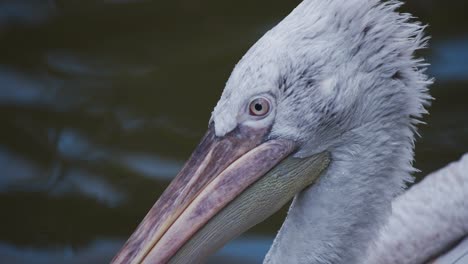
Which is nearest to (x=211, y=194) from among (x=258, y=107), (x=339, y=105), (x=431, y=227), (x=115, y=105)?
(x=258, y=107)

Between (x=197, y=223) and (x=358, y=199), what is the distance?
1.53ft

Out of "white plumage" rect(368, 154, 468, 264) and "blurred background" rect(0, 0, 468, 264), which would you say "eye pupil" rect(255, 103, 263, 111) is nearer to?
"white plumage" rect(368, 154, 468, 264)

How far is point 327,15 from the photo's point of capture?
2416 millimetres

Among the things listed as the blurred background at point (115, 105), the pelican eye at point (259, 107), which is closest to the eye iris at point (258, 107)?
the pelican eye at point (259, 107)

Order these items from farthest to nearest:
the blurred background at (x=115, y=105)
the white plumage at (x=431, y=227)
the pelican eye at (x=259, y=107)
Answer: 1. the blurred background at (x=115, y=105)
2. the white plumage at (x=431, y=227)
3. the pelican eye at (x=259, y=107)

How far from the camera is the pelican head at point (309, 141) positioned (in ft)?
7.83

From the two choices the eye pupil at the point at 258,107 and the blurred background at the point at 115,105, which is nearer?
the eye pupil at the point at 258,107

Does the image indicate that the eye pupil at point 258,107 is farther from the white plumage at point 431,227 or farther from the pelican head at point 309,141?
the white plumage at point 431,227

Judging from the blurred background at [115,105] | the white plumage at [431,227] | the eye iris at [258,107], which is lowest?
the white plumage at [431,227]

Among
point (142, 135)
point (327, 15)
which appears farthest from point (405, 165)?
point (142, 135)

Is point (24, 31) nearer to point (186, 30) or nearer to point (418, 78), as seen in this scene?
point (186, 30)

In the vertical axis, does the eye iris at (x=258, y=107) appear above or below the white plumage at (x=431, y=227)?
above

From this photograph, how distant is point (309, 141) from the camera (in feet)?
8.02

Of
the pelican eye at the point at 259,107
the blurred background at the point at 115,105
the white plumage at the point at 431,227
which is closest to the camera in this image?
the pelican eye at the point at 259,107
